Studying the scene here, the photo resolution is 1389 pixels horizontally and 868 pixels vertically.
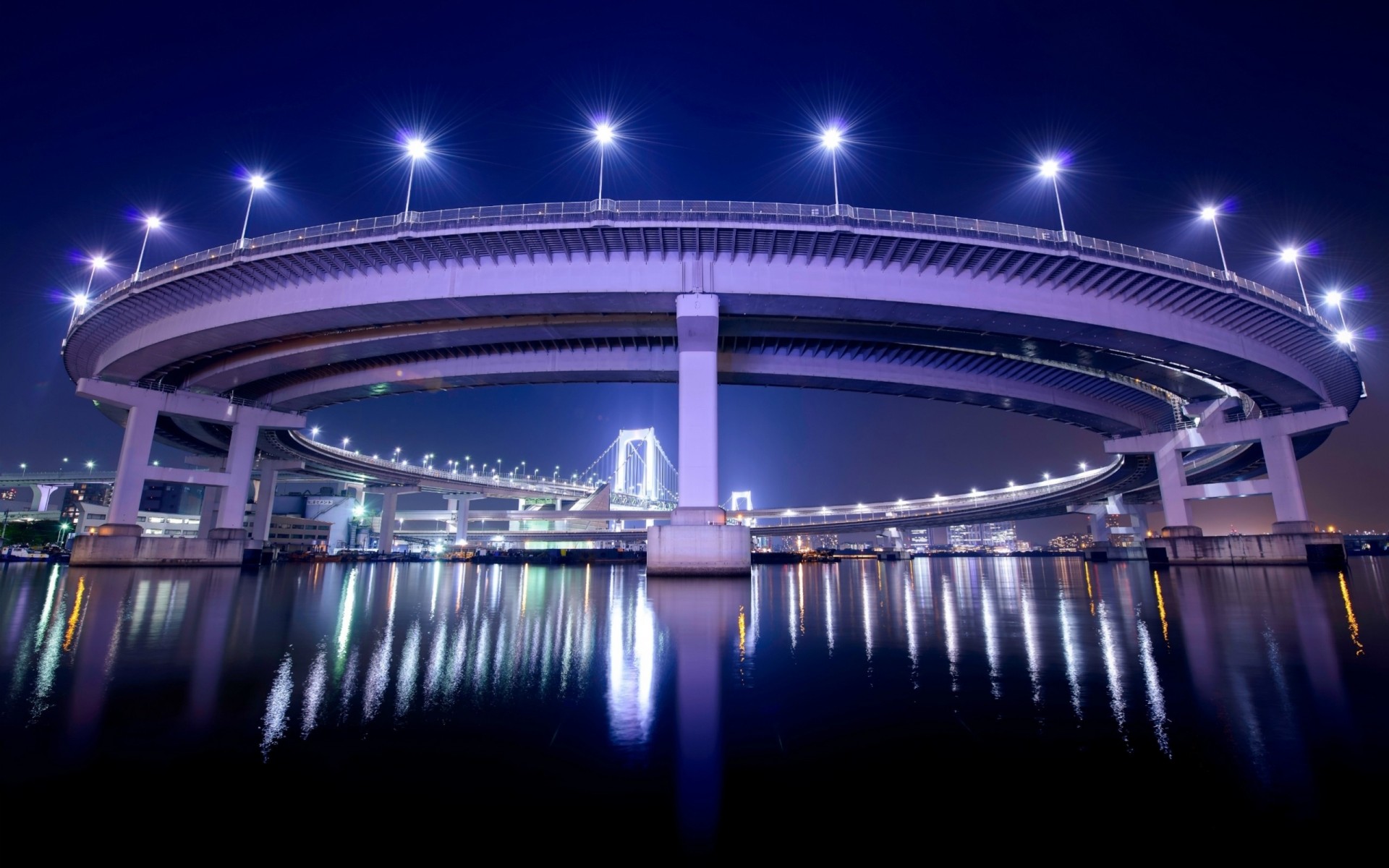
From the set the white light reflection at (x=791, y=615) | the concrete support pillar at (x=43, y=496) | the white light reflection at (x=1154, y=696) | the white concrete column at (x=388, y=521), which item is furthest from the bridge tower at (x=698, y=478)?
the concrete support pillar at (x=43, y=496)

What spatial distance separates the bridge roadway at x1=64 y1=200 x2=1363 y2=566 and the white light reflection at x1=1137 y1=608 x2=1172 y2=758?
61.7ft

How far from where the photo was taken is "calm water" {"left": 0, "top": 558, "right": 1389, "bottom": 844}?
3.28m

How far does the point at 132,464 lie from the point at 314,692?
44.0 meters

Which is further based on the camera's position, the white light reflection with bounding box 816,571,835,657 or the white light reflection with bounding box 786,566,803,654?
the white light reflection with bounding box 786,566,803,654

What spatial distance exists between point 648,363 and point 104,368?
33723 mm

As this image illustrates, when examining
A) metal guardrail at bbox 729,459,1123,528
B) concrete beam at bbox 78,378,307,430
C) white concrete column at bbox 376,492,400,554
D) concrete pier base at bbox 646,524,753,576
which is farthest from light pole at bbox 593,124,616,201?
white concrete column at bbox 376,492,400,554

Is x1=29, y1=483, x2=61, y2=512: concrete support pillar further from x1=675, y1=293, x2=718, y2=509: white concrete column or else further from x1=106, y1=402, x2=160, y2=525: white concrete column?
x1=675, y1=293, x2=718, y2=509: white concrete column

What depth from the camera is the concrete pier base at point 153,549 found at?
35.8 metres

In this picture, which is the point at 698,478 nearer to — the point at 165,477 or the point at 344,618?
the point at 344,618

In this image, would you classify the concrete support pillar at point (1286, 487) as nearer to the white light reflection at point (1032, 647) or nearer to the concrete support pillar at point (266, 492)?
the white light reflection at point (1032, 647)

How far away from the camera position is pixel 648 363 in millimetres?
35125

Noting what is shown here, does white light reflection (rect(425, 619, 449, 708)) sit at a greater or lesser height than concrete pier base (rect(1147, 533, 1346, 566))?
lesser

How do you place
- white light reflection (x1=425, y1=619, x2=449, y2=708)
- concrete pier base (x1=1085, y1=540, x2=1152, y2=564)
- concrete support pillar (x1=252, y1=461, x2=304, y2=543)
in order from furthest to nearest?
concrete pier base (x1=1085, y1=540, x2=1152, y2=564), concrete support pillar (x1=252, y1=461, x2=304, y2=543), white light reflection (x1=425, y1=619, x2=449, y2=708)

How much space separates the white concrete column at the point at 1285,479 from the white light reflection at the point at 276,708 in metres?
56.5
